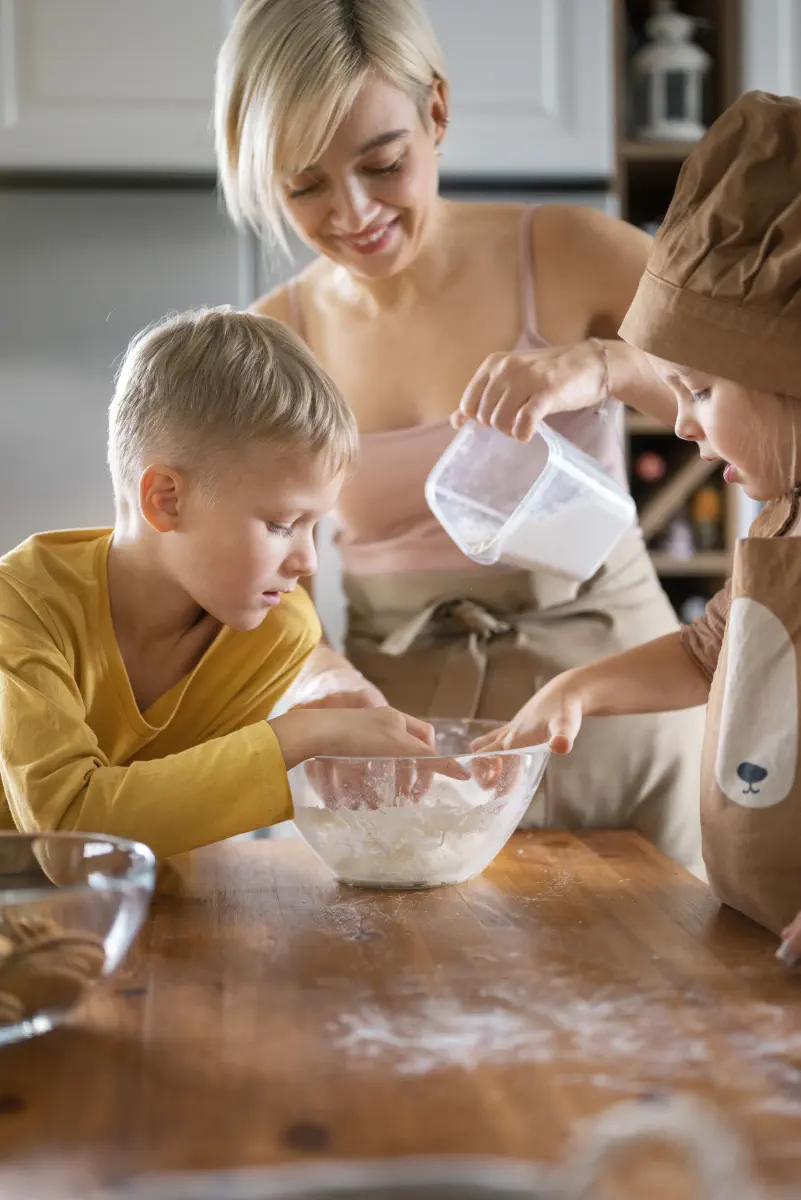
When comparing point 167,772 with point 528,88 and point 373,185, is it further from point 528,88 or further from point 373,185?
point 528,88

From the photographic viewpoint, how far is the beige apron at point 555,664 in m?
1.24

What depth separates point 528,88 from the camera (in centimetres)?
204

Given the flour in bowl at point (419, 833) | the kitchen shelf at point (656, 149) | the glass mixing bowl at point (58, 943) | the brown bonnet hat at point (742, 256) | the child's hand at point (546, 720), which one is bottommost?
the flour in bowl at point (419, 833)

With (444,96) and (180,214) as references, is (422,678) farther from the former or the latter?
(180,214)

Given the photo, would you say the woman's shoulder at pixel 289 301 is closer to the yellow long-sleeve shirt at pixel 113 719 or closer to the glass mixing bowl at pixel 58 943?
the yellow long-sleeve shirt at pixel 113 719

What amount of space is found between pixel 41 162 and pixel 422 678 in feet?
3.67

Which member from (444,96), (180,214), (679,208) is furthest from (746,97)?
(180,214)

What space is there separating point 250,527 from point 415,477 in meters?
0.37

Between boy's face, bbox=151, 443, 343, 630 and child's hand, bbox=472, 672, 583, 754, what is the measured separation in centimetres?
21

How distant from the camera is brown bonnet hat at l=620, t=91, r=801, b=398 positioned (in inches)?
32.9

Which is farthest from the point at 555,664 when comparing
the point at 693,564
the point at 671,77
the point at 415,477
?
the point at 671,77

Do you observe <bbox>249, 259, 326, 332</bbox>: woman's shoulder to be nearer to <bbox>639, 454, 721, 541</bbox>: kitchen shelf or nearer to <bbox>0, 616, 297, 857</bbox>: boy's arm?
<bbox>0, 616, 297, 857</bbox>: boy's arm

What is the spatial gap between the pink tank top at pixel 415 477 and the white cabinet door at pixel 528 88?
71 centimetres

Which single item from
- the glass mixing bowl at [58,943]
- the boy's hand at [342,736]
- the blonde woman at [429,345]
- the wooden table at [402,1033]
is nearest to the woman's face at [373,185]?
the blonde woman at [429,345]
